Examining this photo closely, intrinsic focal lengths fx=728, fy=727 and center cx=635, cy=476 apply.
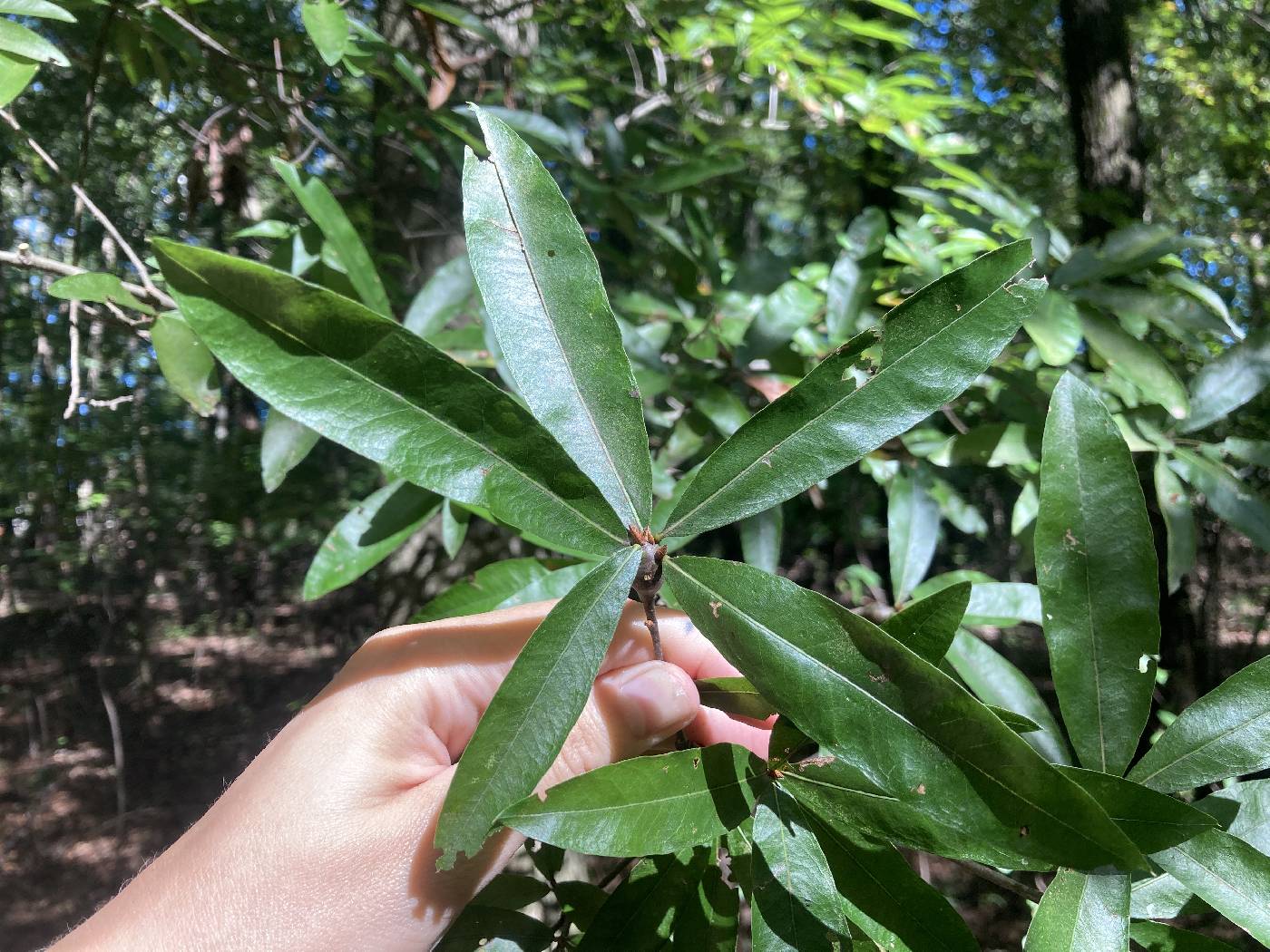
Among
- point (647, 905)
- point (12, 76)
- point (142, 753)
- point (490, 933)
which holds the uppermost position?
point (12, 76)

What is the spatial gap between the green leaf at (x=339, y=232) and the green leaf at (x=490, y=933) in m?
0.77

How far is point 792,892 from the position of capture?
539 millimetres

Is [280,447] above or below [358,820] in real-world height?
above

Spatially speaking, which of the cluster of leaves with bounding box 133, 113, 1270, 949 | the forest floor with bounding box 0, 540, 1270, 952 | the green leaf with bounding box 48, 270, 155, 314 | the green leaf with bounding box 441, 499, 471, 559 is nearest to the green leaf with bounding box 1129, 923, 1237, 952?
the cluster of leaves with bounding box 133, 113, 1270, 949

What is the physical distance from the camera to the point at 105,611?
15.7 ft

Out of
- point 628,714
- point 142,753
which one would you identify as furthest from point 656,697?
point 142,753

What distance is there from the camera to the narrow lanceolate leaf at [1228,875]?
550 mm

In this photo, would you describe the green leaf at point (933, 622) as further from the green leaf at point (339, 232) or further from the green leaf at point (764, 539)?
the green leaf at point (339, 232)

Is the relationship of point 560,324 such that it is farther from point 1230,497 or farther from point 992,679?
point 1230,497

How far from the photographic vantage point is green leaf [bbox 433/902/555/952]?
0.76 meters

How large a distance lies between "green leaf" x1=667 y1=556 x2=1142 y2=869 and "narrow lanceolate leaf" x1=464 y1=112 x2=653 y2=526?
104mm

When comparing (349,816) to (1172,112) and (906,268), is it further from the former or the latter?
(1172,112)

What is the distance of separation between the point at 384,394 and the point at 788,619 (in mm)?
323

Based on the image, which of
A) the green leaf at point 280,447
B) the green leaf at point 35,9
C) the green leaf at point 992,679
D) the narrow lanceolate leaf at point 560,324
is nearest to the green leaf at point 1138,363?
the green leaf at point 992,679
